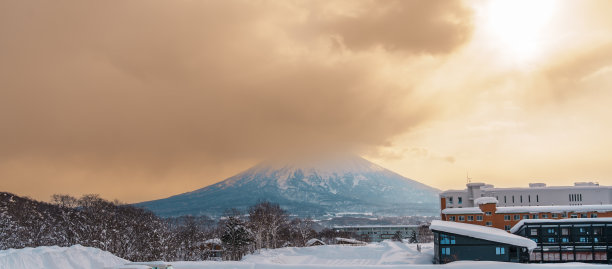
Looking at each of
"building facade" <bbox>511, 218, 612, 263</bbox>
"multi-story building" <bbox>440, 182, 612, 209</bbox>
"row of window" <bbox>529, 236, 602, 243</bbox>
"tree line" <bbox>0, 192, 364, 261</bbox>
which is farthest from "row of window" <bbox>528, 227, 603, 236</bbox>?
"multi-story building" <bbox>440, 182, 612, 209</bbox>

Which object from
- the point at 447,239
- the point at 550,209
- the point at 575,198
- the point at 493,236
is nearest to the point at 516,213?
the point at 550,209

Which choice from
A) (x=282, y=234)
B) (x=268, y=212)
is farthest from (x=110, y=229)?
(x=282, y=234)

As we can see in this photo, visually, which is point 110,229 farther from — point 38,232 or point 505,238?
point 505,238

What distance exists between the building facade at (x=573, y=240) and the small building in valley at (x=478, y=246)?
5814 millimetres

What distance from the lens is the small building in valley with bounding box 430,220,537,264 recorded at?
33.1m

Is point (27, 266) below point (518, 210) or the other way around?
below

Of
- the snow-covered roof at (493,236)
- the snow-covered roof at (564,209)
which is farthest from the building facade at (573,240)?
the snow-covered roof at (564,209)

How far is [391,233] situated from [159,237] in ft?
359

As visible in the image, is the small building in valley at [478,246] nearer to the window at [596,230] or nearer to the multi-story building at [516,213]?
the window at [596,230]

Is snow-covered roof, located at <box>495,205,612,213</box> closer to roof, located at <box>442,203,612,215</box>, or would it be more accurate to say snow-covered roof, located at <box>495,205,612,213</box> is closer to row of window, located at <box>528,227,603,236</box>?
roof, located at <box>442,203,612,215</box>

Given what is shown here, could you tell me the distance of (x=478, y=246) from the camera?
114ft

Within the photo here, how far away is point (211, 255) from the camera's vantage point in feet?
240

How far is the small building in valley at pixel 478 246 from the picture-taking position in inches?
1303

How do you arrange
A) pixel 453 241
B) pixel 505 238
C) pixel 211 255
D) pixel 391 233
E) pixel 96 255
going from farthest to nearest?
pixel 391 233, pixel 211 255, pixel 453 241, pixel 505 238, pixel 96 255
